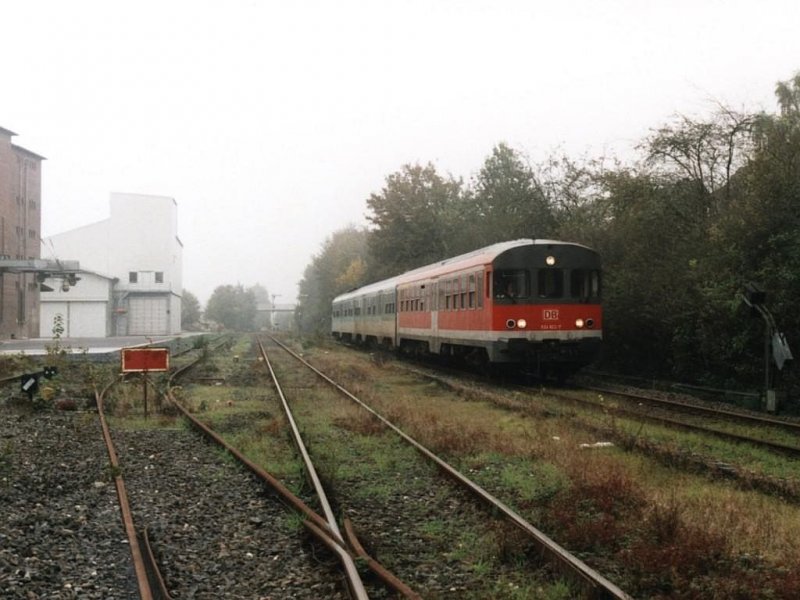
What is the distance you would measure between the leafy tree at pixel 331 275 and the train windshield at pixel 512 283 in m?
50.6

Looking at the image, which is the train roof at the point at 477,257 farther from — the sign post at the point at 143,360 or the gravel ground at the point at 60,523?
the gravel ground at the point at 60,523

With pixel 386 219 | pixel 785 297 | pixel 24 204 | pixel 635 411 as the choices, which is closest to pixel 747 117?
pixel 785 297

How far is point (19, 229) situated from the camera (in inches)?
2319

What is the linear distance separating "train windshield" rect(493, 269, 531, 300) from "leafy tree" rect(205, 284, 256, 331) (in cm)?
11527

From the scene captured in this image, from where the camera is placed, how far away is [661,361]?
65.5 ft

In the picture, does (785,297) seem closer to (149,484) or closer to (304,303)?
(149,484)

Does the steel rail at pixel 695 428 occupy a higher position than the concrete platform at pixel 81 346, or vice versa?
the concrete platform at pixel 81 346

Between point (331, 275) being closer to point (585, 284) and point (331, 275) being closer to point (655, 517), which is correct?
point (585, 284)

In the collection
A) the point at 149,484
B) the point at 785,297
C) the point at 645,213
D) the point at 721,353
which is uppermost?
the point at 645,213

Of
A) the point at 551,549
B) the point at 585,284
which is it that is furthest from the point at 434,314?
the point at 551,549

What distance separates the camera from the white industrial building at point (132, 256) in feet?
226

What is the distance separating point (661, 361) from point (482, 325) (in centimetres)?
561

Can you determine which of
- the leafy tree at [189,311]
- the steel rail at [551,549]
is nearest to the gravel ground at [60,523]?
the steel rail at [551,549]

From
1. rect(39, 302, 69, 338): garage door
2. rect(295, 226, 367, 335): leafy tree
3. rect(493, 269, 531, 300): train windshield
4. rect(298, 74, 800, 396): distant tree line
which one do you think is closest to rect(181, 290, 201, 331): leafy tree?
rect(295, 226, 367, 335): leafy tree
